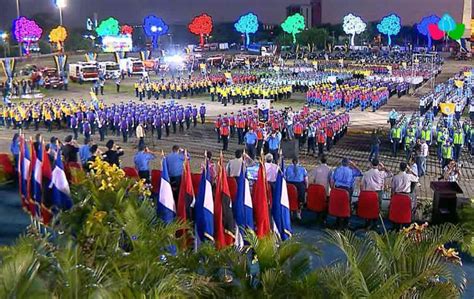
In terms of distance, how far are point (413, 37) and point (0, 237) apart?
367 ft

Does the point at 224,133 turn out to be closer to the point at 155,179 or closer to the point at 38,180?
the point at 155,179

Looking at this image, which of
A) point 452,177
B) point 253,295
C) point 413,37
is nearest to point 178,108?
point 452,177

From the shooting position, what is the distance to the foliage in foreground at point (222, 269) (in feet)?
14.1

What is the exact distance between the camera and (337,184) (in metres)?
10.3

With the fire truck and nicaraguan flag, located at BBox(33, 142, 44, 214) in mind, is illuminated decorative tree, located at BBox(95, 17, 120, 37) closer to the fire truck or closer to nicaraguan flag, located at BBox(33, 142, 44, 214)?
the fire truck

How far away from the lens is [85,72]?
46.7m

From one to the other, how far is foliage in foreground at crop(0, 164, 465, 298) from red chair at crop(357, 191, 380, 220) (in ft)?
11.0

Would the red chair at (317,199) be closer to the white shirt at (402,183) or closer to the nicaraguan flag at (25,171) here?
the white shirt at (402,183)

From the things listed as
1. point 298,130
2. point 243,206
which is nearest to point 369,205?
point 243,206

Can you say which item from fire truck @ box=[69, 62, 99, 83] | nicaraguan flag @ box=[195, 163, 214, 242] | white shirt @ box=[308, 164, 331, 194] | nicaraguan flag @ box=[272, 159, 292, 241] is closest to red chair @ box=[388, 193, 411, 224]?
white shirt @ box=[308, 164, 331, 194]

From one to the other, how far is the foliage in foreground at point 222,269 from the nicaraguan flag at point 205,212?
1.13 metres

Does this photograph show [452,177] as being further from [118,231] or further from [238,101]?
[238,101]

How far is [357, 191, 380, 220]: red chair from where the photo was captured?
962cm

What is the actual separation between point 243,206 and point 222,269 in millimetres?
2192
